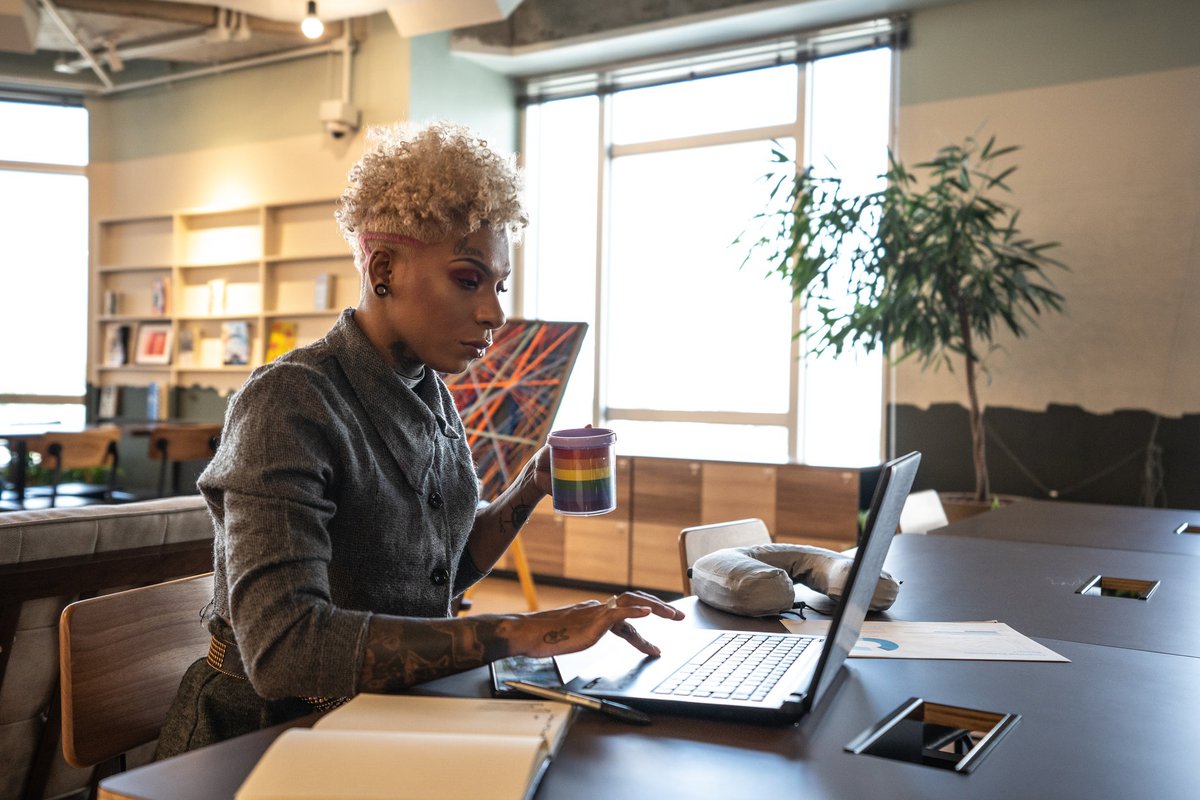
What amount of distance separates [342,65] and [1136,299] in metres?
4.67

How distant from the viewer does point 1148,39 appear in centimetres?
463

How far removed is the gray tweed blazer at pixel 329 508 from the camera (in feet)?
3.35

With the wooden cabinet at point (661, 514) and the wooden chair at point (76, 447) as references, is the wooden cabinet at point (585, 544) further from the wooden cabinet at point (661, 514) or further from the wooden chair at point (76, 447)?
the wooden chair at point (76, 447)

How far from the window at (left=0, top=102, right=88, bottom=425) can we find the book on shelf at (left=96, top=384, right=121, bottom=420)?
0.18m

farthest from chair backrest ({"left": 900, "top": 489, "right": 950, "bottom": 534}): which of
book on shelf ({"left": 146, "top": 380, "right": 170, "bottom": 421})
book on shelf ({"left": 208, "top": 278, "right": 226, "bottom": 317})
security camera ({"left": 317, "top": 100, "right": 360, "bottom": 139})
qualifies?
book on shelf ({"left": 146, "top": 380, "right": 170, "bottom": 421})

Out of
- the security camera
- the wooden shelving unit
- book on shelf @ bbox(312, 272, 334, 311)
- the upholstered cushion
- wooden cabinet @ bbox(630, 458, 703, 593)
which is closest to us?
the upholstered cushion

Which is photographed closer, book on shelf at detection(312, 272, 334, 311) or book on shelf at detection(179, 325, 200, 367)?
book on shelf at detection(312, 272, 334, 311)

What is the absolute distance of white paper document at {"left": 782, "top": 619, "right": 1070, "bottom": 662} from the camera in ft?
4.28

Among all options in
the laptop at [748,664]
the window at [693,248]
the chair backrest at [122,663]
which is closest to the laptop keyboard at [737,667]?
the laptop at [748,664]

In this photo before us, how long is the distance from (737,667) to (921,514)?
2.24 m

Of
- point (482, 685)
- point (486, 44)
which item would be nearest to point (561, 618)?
point (482, 685)

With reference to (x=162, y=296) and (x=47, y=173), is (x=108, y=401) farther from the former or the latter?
(x=47, y=173)

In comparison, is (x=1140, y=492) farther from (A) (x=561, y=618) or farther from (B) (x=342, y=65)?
(B) (x=342, y=65)

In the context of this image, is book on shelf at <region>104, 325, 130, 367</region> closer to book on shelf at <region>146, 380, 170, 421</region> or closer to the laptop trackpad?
book on shelf at <region>146, 380, 170, 421</region>
